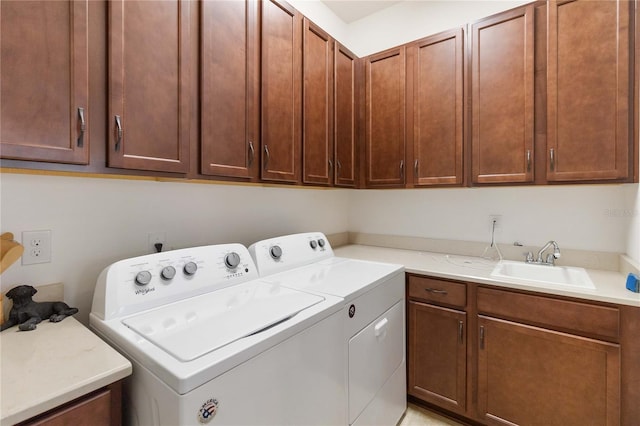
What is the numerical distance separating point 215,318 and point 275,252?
646 mm

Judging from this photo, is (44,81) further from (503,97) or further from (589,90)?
(589,90)

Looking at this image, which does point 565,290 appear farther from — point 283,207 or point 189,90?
point 189,90

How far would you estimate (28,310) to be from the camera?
1027 millimetres

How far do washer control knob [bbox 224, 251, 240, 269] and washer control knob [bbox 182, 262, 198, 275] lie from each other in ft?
0.50

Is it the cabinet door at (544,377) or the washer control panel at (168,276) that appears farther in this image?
the cabinet door at (544,377)

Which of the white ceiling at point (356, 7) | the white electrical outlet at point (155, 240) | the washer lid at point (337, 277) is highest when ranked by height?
the white ceiling at point (356, 7)

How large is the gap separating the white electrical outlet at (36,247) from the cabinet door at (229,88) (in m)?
0.62

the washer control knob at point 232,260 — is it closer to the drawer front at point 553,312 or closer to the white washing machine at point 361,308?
the white washing machine at point 361,308

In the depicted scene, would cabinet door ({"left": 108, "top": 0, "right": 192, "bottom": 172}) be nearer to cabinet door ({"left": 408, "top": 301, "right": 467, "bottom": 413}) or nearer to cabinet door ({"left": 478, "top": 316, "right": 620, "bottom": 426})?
cabinet door ({"left": 408, "top": 301, "right": 467, "bottom": 413})

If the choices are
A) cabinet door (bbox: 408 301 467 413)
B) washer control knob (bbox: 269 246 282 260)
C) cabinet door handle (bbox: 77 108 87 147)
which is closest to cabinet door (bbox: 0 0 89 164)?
cabinet door handle (bbox: 77 108 87 147)

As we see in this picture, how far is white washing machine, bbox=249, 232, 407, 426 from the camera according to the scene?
134 cm

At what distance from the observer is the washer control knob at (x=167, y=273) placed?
1.17 meters

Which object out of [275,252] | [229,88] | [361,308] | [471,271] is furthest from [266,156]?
[471,271]

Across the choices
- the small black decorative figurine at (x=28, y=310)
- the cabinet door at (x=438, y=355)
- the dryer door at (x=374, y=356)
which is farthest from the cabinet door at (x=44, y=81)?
the cabinet door at (x=438, y=355)
